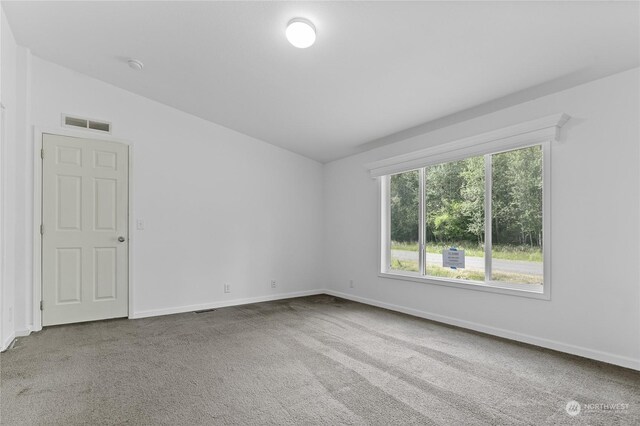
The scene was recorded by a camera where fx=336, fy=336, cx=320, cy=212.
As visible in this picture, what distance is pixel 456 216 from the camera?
13.2 feet

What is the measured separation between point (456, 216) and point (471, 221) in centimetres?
20

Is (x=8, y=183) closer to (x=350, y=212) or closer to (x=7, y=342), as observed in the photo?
(x=7, y=342)

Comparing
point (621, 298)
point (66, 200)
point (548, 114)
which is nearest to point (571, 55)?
point (548, 114)

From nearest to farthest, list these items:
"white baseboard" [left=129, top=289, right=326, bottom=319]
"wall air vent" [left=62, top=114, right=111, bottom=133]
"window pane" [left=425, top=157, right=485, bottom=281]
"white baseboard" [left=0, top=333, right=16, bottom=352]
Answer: "white baseboard" [left=0, top=333, right=16, bottom=352], "window pane" [left=425, top=157, right=485, bottom=281], "wall air vent" [left=62, top=114, right=111, bottom=133], "white baseboard" [left=129, top=289, right=326, bottom=319]

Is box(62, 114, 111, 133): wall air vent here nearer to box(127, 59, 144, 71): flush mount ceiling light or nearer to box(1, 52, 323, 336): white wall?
box(1, 52, 323, 336): white wall

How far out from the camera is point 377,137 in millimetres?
4680

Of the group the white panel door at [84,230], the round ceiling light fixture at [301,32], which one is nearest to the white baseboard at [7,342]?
the white panel door at [84,230]

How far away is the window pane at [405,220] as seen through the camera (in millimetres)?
4555

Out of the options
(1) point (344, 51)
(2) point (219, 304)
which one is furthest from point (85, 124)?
(1) point (344, 51)

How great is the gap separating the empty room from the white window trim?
0.03 metres

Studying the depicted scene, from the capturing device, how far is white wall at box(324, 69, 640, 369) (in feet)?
8.86

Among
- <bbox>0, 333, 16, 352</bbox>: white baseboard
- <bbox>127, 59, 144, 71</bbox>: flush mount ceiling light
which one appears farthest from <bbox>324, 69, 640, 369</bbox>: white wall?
<bbox>0, 333, 16, 352</bbox>: white baseboard

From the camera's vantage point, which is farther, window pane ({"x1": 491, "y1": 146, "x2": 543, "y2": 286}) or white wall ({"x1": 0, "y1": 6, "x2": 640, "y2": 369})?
window pane ({"x1": 491, "y1": 146, "x2": 543, "y2": 286})

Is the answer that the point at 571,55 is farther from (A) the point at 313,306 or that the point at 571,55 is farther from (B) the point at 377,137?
(A) the point at 313,306
